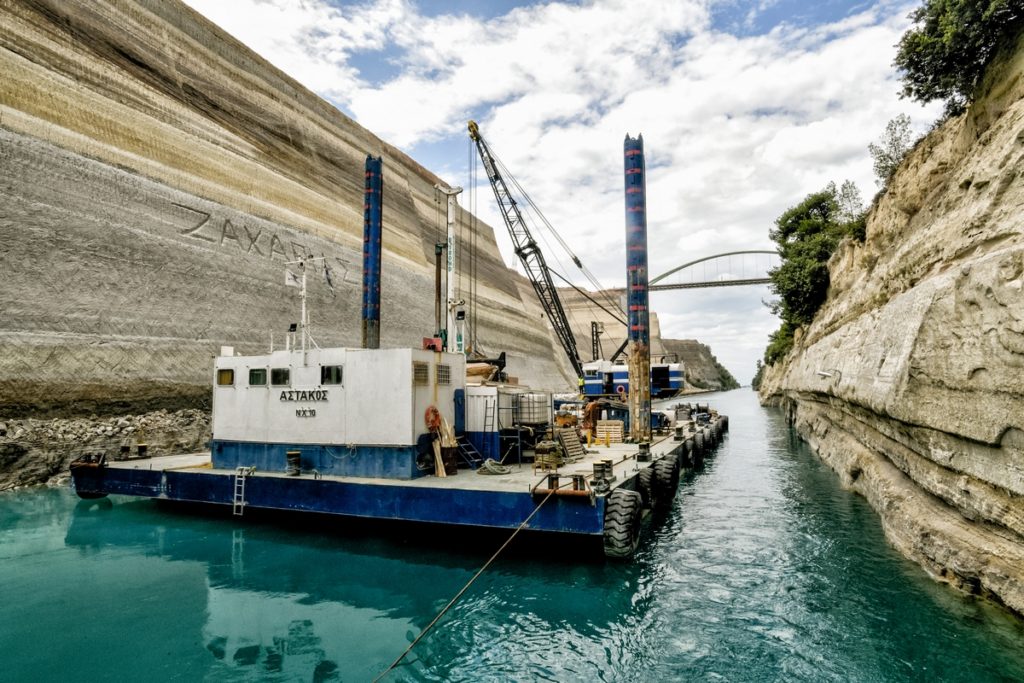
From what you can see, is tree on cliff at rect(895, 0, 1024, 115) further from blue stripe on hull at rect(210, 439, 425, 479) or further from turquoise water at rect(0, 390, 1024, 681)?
blue stripe on hull at rect(210, 439, 425, 479)

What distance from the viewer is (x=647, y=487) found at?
13047 mm

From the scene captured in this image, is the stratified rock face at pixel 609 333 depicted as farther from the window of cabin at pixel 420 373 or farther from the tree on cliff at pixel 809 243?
the window of cabin at pixel 420 373

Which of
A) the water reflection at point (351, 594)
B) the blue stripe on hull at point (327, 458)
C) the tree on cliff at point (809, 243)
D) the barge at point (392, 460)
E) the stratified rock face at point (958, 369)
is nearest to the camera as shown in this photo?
the stratified rock face at point (958, 369)

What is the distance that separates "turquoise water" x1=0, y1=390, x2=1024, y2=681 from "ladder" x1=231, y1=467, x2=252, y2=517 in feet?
2.12

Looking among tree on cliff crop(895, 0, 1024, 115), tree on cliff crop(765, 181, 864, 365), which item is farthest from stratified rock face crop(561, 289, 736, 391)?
tree on cliff crop(895, 0, 1024, 115)

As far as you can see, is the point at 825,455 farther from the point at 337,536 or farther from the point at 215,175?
the point at 215,175

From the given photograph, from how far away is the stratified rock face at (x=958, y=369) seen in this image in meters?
6.67

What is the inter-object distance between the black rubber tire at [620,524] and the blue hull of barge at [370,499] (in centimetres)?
24

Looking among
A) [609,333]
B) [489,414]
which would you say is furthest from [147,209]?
[609,333]

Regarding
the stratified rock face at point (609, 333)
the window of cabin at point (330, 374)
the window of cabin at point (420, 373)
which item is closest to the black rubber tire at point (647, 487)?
the window of cabin at point (420, 373)

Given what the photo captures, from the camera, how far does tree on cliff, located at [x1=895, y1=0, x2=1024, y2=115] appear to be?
1116 centimetres

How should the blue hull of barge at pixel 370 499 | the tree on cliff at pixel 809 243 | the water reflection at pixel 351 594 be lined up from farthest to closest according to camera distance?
the tree on cliff at pixel 809 243 < the blue hull of barge at pixel 370 499 < the water reflection at pixel 351 594

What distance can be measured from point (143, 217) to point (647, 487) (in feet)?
83.7

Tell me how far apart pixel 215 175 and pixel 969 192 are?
1317 inches
